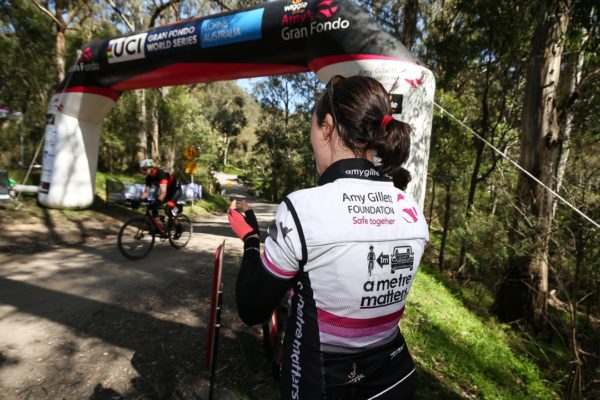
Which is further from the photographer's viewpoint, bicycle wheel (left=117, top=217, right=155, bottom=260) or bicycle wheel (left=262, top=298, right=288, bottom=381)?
bicycle wheel (left=117, top=217, right=155, bottom=260)

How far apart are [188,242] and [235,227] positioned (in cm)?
731

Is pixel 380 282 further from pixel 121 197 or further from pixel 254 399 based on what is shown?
pixel 121 197

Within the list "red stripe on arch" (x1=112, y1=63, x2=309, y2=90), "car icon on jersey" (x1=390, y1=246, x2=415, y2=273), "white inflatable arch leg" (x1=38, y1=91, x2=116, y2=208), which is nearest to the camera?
"car icon on jersey" (x1=390, y1=246, x2=415, y2=273)

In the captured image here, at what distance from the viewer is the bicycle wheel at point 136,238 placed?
21.2 feet

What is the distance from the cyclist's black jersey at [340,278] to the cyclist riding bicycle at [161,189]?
20.7ft

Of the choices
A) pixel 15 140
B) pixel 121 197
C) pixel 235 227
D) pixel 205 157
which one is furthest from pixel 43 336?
pixel 205 157

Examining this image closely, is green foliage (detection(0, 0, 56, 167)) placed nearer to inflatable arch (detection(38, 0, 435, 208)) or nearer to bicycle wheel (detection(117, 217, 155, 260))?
inflatable arch (detection(38, 0, 435, 208))

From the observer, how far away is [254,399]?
2.90 metres

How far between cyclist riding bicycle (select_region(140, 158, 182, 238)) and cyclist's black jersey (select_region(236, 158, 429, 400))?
248 inches

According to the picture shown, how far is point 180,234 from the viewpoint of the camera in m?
7.75

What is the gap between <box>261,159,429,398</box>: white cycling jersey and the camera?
1126 mm

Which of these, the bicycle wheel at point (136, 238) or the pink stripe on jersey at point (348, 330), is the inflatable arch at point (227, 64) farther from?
the pink stripe on jersey at point (348, 330)

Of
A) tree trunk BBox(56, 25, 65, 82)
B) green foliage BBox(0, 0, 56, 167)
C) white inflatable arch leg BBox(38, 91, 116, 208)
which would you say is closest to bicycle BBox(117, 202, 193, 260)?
white inflatable arch leg BBox(38, 91, 116, 208)

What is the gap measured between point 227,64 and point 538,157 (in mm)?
6578
